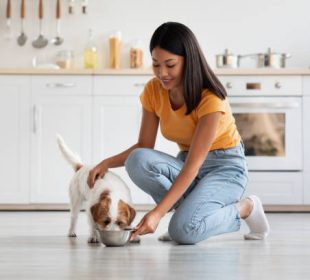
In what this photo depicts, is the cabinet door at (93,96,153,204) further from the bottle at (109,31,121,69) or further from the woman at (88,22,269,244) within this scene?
the woman at (88,22,269,244)

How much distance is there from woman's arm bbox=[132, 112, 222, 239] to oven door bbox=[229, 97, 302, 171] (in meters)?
2.41

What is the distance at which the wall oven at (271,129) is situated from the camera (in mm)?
5246

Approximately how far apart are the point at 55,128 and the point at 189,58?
2587 mm

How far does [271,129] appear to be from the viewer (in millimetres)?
5266

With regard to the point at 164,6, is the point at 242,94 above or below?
below

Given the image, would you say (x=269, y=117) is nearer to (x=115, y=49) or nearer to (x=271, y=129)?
(x=271, y=129)

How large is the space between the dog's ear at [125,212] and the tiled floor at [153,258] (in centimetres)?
11

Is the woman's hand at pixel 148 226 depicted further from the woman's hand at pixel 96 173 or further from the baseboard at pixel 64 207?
the baseboard at pixel 64 207

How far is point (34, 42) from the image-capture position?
590cm

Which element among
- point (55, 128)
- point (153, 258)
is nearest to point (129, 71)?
point (55, 128)

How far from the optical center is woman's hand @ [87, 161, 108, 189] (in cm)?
307

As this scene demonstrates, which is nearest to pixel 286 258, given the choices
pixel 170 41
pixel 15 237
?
pixel 170 41

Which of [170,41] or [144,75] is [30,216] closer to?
[144,75]

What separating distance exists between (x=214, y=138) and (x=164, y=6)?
3202mm
